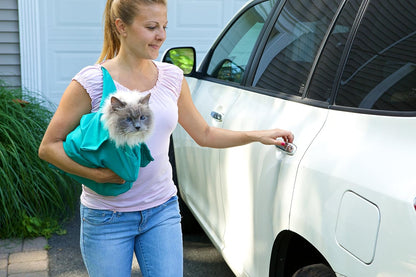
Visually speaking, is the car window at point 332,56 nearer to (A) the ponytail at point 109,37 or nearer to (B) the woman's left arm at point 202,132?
(B) the woman's left arm at point 202,132

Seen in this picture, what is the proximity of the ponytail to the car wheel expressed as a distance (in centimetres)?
131

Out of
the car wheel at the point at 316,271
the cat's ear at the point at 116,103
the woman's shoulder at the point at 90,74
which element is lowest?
the car wheel at the point at 316,271

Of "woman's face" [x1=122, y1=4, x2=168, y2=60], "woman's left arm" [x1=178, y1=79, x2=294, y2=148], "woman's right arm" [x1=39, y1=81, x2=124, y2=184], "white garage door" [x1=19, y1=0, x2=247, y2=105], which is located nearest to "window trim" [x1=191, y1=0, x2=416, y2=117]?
"woman's left arm" [x1=178, y1=79, x2=294, y2=148]

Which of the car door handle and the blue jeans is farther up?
the car door handle

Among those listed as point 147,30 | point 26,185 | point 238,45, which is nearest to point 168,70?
point 147,30

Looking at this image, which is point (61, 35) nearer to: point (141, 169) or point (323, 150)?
point (141, 169)

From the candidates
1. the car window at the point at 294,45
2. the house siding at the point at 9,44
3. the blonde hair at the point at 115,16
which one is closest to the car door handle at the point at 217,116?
the car window at the point at 294,45

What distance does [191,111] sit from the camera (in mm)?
2736

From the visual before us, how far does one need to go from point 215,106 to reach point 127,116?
1.76 metres

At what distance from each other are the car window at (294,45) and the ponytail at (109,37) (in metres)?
0.90

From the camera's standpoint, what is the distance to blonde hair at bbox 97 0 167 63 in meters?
2.44

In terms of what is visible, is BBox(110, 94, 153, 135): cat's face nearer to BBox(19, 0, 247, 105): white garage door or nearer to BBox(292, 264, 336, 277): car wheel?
BBox(292, 264, 336, 277): car wheel

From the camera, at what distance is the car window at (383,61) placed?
84.3 inches

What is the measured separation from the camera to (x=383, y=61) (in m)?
2.26
